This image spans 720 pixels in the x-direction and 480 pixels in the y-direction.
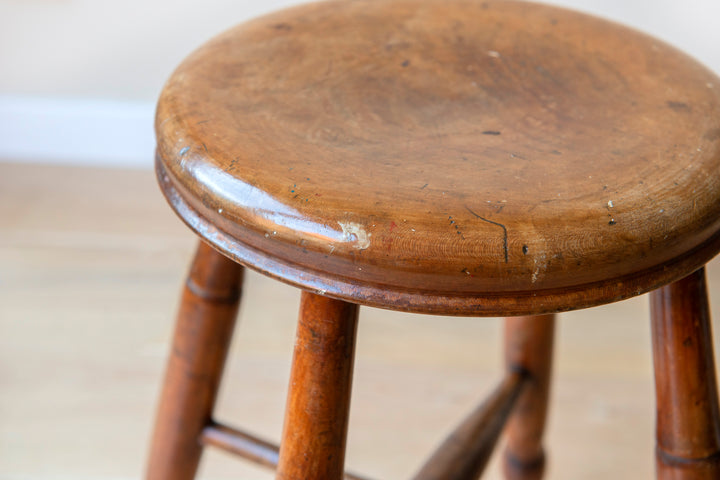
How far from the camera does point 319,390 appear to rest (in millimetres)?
411

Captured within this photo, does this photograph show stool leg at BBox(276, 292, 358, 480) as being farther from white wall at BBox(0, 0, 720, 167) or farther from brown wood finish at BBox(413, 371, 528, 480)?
white wall at BBox(0, 0, 720, 167)

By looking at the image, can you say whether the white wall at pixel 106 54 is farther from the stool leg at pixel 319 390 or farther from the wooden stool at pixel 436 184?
the stool leg at pixel 319 390

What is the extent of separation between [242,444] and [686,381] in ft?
1.09

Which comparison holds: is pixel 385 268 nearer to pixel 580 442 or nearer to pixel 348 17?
pixel 348 17

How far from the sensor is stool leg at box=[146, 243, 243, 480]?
0.58m

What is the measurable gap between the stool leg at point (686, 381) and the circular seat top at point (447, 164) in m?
0.10

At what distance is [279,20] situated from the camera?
1.78 feet

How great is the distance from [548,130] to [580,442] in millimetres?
709

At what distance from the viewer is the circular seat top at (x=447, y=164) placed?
331 mm

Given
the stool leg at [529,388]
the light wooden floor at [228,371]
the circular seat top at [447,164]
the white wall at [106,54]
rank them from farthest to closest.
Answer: the white wall at [106,54] → the light wooden floor at [228,371] → the stool leg at [529,388] → the circular seat top at [447,164]

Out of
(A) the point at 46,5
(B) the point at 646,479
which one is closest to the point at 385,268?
(B) the point at 646,479

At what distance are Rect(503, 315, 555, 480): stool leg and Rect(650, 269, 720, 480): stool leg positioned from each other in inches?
8.5

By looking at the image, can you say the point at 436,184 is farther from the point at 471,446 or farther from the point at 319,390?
the point at 471,446

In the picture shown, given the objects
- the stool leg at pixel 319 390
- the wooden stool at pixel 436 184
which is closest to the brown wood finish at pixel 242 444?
the wooden stool at pixel 436 184
